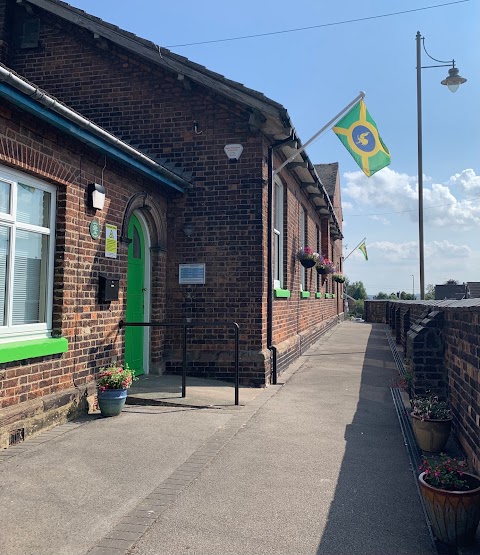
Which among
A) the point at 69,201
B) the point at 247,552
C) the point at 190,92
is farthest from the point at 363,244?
the point at 247,552

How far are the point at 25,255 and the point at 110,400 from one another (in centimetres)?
196

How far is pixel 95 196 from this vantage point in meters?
6.46

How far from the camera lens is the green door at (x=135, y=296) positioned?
782 centimetres

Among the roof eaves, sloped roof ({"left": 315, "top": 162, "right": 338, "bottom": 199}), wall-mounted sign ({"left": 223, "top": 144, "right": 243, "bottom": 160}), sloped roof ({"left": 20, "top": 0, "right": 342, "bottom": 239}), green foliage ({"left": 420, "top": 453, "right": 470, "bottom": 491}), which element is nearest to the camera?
green foliage ({"left": 420, "top": 453, "right": 470, "bottom": 491})

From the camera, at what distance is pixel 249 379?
822cm

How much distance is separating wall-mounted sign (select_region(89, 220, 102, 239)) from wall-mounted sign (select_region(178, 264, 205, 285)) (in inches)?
84.3

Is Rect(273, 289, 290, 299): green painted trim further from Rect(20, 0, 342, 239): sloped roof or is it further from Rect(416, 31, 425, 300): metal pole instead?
Rect(416, 31, 425, 300): metal pole

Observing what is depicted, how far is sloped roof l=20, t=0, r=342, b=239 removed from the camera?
26.3 ft

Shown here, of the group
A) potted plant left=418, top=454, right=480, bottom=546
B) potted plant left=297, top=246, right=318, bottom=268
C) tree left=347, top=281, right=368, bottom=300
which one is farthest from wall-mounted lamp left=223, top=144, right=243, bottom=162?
tree left=347, top=281, right=368, bottom=300

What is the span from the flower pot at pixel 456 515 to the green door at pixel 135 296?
5433 mm

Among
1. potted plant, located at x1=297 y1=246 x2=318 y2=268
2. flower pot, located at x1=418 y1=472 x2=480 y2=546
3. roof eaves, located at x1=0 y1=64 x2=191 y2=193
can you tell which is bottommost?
flower pot, located at x1=418 y1=472 x2=480 y2=546

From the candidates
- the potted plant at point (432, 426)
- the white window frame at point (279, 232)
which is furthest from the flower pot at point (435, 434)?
the white window frame at point (279, 232)

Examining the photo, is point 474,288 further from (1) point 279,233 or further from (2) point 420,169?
(1) point 279,233

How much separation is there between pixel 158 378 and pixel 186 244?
232cm
